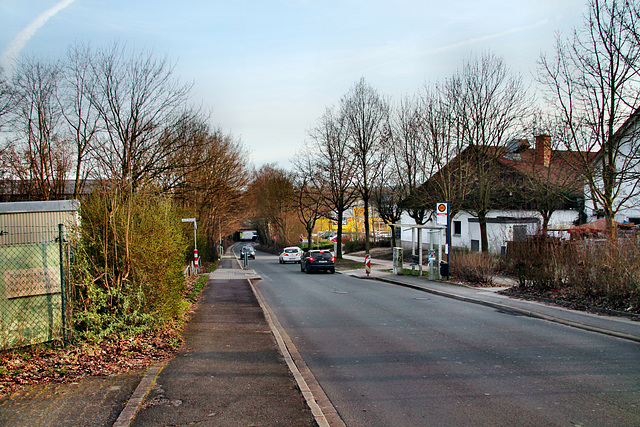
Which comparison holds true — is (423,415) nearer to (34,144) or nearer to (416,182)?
(34,144)

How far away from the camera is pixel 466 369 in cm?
695

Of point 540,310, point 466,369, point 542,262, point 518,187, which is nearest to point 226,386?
point 466,369

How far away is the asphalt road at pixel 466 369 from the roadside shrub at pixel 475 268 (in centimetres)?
706

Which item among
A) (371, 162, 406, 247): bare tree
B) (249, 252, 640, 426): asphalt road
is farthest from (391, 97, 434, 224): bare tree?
(249, 252, 640, 426): asphalt road

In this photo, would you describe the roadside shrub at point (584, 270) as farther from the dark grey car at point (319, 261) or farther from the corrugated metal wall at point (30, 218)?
the dark grey car at point (319, 261)

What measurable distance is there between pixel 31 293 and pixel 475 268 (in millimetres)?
16570

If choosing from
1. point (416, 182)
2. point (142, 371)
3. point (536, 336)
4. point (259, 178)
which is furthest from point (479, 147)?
point (259, 178)

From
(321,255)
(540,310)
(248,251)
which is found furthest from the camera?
(248,251)

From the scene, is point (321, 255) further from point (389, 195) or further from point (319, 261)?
point (389, 195)

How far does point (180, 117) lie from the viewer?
2247cm

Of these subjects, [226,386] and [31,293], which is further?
[31,293]

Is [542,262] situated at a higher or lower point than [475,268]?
higher

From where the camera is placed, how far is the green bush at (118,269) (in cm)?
738

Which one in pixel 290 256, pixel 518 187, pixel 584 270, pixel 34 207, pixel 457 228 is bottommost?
pixel 290 256
